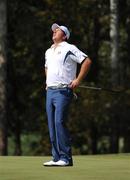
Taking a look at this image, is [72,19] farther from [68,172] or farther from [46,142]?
[68,172]

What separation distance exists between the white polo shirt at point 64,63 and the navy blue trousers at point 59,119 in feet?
0.46

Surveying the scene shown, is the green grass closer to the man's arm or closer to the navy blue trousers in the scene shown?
the navy blue trousers

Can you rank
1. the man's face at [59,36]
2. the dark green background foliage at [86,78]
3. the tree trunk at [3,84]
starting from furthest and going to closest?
the dark green background foliage at [86,78] < the tree trunk at [3,84] < the man's face at [59,36]

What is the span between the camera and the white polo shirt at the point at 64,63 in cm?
967

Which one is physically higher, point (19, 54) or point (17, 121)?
point (19, 54)

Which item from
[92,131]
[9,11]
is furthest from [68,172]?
→ [92,131]

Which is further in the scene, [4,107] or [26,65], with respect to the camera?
[26,65]

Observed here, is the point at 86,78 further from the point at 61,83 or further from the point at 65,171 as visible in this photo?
the point at 65,171

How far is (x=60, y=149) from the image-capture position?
984 cm

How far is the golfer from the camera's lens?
381 inches

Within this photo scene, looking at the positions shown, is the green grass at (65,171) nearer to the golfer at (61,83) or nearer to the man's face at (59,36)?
the golfer at (61,83)

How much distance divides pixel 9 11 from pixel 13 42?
2.36 metres

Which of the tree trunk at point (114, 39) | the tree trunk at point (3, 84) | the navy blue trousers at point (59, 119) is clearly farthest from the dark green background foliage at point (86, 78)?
the navy blue trousers at point (59, 119)

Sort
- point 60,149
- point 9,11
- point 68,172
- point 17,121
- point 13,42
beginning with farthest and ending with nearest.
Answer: point 17,121 → point 13,42 → point 9,11 → point 60,149 → point 68,172
